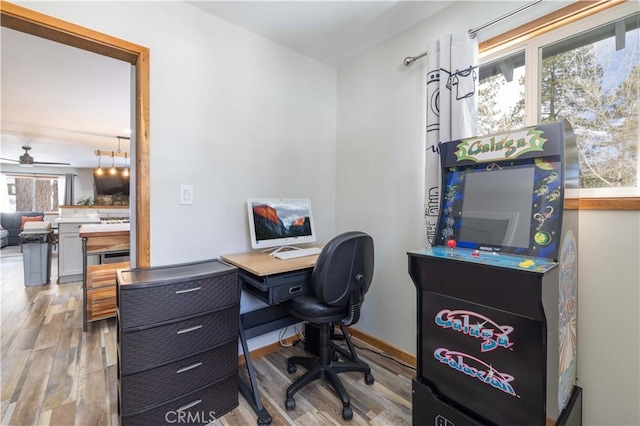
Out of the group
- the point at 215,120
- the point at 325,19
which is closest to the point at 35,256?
the point at 215,120

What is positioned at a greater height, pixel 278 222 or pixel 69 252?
pixel 278 222

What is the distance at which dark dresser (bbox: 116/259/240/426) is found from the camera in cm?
127

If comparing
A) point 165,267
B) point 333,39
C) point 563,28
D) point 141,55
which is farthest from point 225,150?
point 563,28

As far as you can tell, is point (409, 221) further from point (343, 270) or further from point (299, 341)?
point (299, 341)

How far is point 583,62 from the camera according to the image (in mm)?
1388

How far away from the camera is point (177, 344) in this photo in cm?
138

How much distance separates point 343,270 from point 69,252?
4.50 metres

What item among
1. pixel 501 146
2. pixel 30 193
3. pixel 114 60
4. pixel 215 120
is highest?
pixel 114 60

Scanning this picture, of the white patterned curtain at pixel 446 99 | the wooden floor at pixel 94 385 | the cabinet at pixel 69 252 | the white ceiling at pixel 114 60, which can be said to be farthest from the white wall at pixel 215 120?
the cabinet at pixel 69 252

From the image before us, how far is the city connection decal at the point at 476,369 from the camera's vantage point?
3.40 feet

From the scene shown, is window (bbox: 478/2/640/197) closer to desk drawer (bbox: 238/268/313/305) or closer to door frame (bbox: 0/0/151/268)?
desk drawer (bbox: 238/268/313/305)

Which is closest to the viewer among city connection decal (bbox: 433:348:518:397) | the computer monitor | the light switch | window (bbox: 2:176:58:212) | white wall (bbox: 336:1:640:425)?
city connection decal (bbox: 433:348:518:397)

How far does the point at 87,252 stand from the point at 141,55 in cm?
192

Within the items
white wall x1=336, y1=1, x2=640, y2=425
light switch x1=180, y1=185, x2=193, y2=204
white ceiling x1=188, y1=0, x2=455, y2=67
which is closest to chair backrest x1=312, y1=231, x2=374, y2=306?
white wall x1=336, y1=1, x2=640, y2=425
